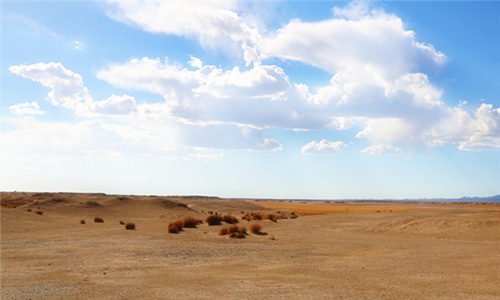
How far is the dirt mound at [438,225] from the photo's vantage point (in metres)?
28.7

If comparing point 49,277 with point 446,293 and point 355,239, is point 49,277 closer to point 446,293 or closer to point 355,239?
point 446,293

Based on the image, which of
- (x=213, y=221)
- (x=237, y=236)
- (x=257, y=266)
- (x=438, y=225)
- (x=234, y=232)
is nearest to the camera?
(x=257, y=266)

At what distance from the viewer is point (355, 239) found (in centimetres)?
2609

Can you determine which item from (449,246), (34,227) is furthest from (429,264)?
(34,227)

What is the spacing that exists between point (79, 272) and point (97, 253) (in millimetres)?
4741

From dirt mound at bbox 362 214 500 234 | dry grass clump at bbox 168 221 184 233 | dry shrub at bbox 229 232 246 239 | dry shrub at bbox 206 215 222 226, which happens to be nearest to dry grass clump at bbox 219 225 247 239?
dry shrub at bbox 229 232 246 239

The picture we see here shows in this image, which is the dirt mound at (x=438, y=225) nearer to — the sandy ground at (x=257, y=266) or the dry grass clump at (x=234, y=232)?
the sandy ground at (x=257, y=266)

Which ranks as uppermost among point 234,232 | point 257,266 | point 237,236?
A: point 234,232

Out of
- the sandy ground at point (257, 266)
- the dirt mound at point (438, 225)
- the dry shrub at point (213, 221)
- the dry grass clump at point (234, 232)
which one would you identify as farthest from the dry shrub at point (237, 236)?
the dry shrub at point (213, 221)

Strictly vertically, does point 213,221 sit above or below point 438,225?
below

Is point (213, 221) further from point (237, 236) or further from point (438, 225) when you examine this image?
point (438, 225)

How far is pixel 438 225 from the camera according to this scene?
30.3 metres

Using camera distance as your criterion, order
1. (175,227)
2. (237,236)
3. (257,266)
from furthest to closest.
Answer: (175,227) → (237,236) → (257,266)

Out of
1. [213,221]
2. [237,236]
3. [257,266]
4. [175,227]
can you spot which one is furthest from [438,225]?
[213,221]
